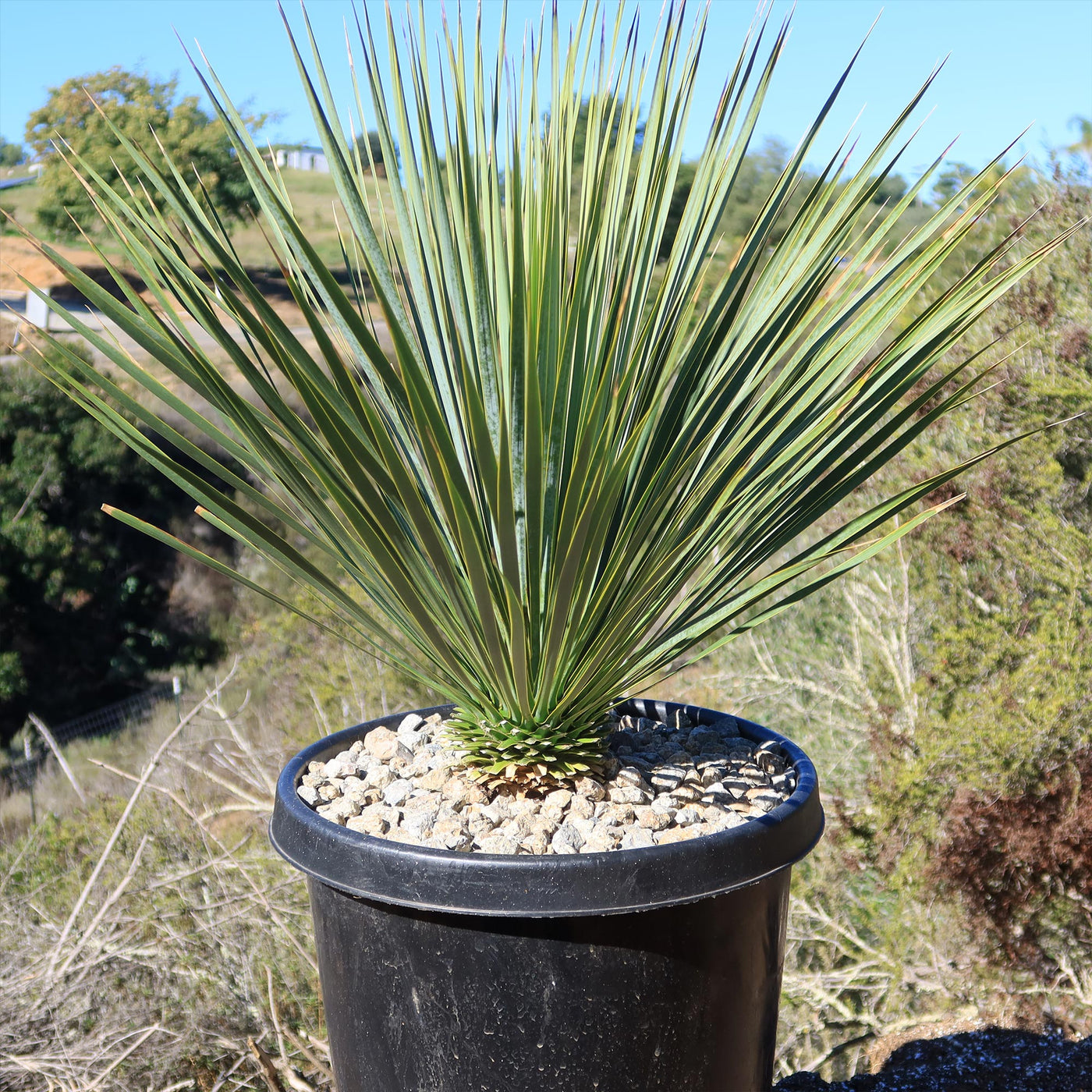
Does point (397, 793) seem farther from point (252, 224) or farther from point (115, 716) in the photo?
point (252, 224)

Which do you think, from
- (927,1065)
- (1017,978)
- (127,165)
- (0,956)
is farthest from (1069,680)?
(127,165)

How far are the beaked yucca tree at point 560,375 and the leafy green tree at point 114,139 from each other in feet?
36.6

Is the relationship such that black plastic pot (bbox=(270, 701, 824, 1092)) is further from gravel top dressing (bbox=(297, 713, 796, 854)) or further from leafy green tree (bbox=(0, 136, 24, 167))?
leafy green tree (bbox=(0, 136, 24, 167))

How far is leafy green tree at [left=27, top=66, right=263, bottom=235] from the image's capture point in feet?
39.0

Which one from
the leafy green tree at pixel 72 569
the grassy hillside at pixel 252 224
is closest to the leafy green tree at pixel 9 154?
the grassy hillside at pixel 252 224

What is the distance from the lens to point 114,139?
1089cm

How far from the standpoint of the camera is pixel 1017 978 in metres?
3.39

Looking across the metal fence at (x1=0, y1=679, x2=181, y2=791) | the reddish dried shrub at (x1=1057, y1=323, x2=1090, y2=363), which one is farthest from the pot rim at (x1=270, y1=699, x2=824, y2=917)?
the metal fence at (x1=0, y1=679, x2=181, y2=791)

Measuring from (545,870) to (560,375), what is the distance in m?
0.49

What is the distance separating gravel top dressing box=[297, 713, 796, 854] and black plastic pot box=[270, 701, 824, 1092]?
0.05 meters

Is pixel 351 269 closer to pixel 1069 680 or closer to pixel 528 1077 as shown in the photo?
pixel 528 1077

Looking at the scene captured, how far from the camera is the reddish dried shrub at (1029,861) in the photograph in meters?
3.17

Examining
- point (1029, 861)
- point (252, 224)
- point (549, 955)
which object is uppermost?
point (252, 224)

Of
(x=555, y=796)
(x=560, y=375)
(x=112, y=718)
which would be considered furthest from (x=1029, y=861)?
→ (x=112, y=718)
